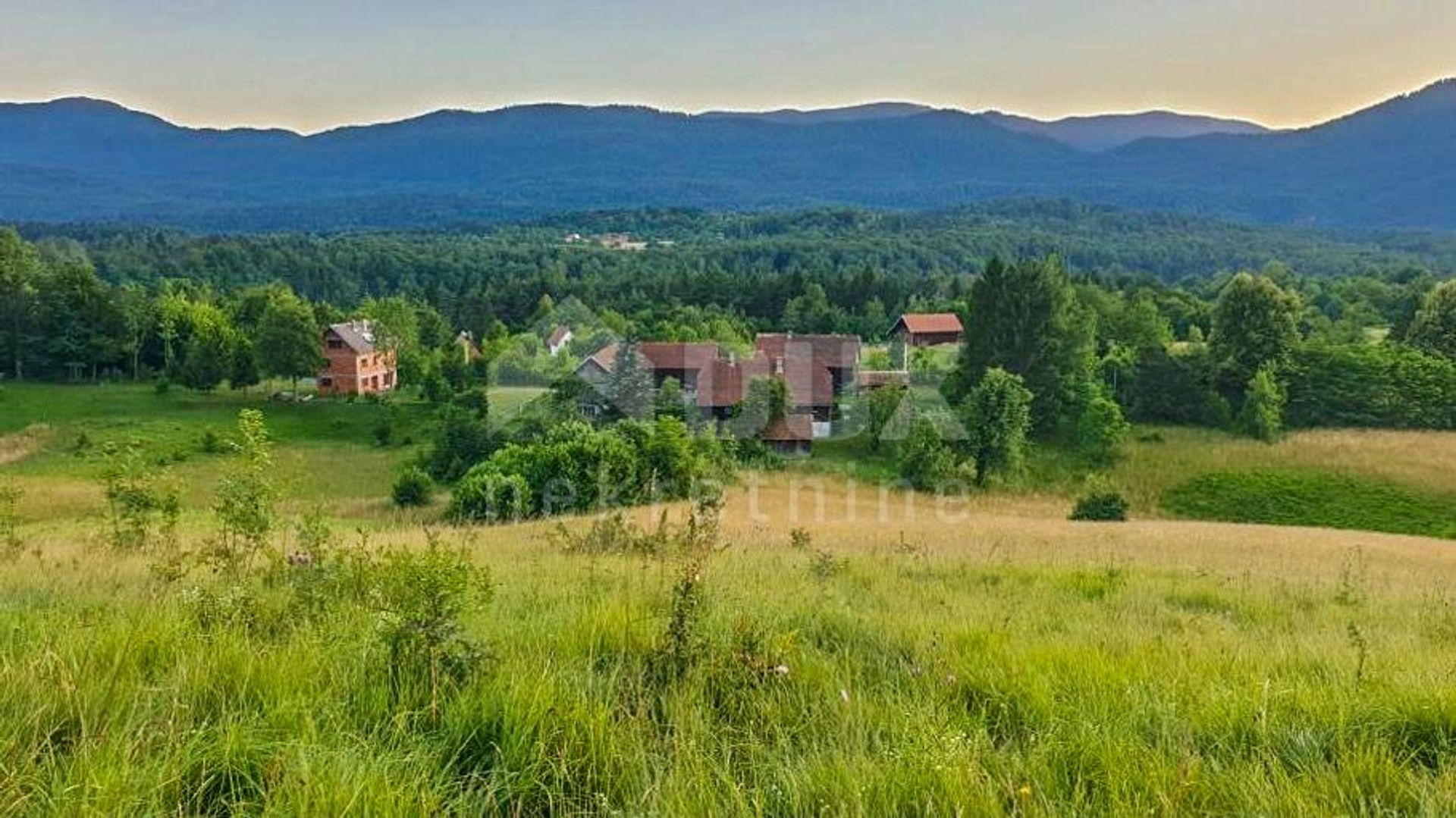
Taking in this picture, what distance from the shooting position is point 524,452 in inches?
965

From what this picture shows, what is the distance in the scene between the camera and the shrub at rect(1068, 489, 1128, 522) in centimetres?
2694

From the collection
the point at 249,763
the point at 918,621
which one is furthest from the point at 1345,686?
the point at 249,763

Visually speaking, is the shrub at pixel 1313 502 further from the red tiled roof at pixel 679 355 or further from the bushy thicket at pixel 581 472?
the red tiled roof at pixel 679 355

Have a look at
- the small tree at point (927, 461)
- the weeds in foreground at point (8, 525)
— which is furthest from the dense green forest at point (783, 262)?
the weeds in foreground at point (8, 525)

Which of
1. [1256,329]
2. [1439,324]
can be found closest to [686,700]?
[1256,329]

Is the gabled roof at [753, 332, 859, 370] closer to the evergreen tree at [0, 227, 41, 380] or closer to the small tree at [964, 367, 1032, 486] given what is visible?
the small tree at [964, 367, 1032, 486]

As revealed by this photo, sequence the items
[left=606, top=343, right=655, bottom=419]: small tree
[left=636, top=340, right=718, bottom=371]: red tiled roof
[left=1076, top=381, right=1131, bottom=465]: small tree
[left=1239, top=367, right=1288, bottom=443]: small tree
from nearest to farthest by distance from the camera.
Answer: [left=1076, top=381, right=1131, bottom=465]: small tree, [left=1239, top=367, right=1288, bottom=443]: small tree, [left=606, top=343, right=655, bottom=419]: small tree, [left=636, top=340, right=718, bottom=371]: red tiled roof

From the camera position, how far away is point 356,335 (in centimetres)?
5672

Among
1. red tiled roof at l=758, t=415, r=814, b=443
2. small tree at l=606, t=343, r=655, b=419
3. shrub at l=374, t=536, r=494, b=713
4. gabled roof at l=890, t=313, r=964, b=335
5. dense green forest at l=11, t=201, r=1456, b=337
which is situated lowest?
red tiled roof at l=758, t=415, r=814, b=443

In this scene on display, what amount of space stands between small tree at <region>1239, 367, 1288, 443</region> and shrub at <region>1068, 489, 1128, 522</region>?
14.0 meters

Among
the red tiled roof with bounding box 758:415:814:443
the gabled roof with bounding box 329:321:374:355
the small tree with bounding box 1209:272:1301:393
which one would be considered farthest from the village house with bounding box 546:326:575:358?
the small tree with bounding box 1209:272:1301:393

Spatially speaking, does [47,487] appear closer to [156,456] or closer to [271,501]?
[156,456]

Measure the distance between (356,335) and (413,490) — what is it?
3250 centimetres

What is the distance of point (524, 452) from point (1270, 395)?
31.7 m
